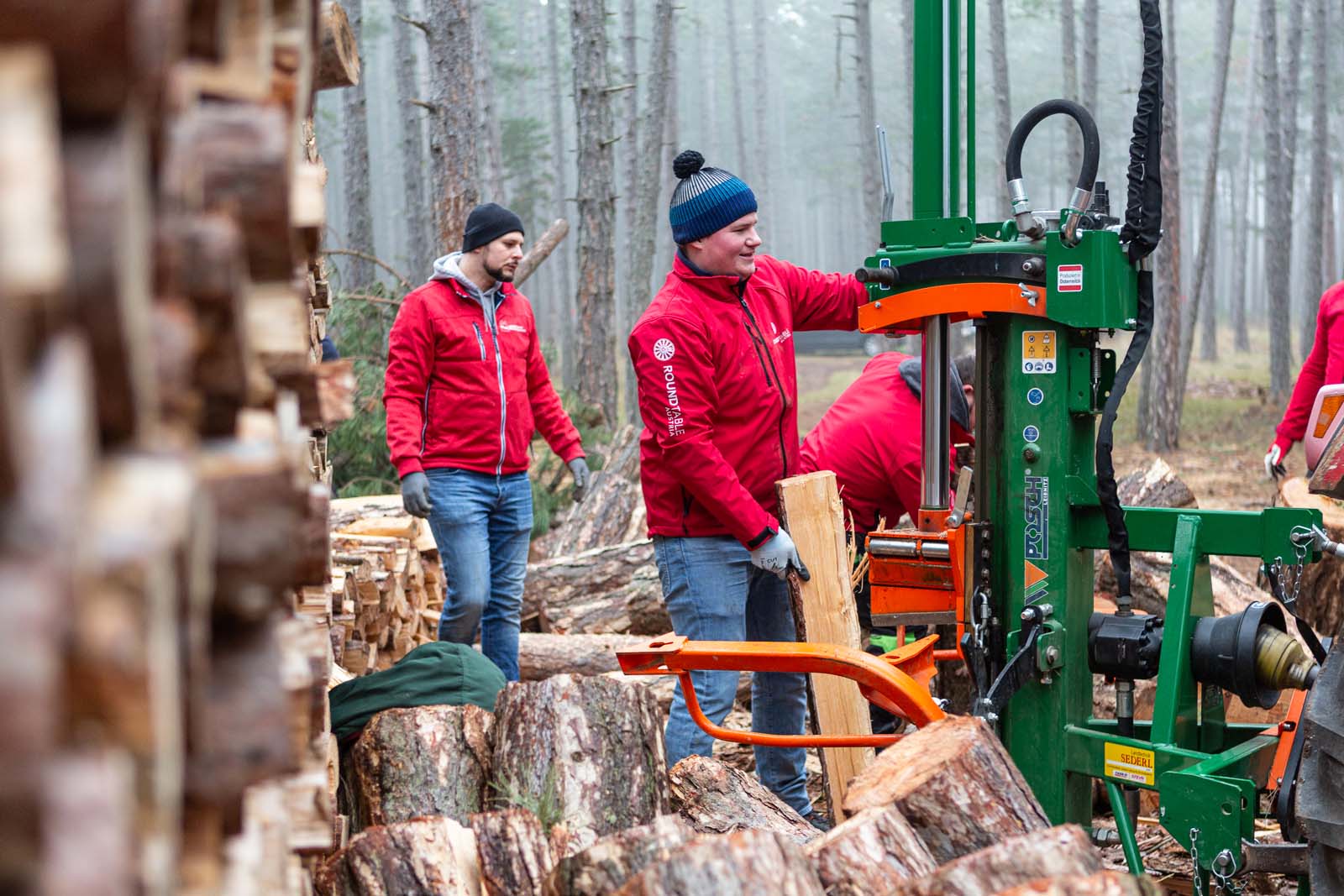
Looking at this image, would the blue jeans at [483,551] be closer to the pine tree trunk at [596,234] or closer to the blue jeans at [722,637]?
the blue jeans at [722,637]

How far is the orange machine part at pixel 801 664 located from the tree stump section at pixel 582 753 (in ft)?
0.41

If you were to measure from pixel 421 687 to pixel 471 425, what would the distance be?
2.00 m

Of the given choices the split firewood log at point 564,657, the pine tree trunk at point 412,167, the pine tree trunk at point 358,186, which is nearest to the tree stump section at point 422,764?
the split firewood log at point 564,657

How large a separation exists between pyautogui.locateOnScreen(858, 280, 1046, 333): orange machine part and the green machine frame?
0.03m

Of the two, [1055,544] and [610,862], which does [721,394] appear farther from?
[610,862]

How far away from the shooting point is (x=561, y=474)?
9.91 m

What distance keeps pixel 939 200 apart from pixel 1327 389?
1.31 m

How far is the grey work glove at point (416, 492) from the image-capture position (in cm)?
546

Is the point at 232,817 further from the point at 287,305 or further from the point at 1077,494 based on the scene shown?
the point at 1077,494

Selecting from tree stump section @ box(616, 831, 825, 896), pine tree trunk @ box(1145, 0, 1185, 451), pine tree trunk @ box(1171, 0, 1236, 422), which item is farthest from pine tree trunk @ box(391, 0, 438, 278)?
tree stump section @ box(616, 831, 825, 896)

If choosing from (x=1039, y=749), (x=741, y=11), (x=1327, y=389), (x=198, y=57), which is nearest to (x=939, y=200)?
(x=1327, y=389)

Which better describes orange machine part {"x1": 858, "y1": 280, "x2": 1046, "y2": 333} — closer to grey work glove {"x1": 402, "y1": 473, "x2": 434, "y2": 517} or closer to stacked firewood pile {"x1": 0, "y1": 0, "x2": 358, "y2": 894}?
grey work glove {"x1": 402, "y1": 473, "x2": 434, "y2": 517}

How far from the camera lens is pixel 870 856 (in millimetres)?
2600

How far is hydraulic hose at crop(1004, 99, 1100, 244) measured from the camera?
3.74 metres
